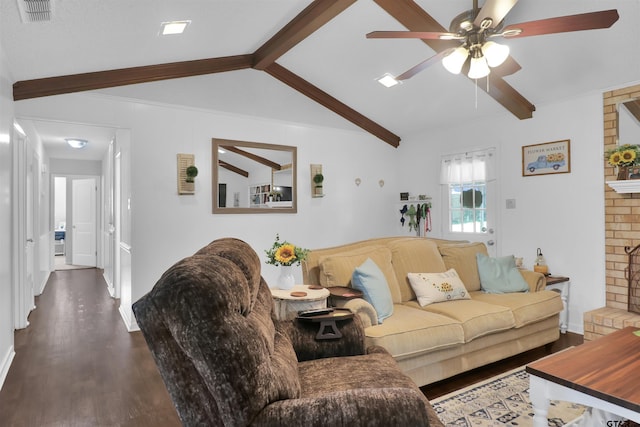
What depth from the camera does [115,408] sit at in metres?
2.50

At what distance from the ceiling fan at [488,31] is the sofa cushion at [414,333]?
175 centimetres

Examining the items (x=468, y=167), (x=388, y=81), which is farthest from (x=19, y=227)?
(x=468, y=167)

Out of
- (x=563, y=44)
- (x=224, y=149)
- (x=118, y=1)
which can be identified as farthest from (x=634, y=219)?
(x=118, y=1)

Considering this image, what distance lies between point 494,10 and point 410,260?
1.98 metres

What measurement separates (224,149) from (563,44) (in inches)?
141

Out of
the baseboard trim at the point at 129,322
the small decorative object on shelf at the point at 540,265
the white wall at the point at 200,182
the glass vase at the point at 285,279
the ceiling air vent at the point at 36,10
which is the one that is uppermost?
the ceiling air vent at the point at 36,10

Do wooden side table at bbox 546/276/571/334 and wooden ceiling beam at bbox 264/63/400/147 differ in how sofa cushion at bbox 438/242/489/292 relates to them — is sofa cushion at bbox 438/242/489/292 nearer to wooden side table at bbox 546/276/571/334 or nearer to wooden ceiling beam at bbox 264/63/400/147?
wooden side table at bbox 546/276/571/334

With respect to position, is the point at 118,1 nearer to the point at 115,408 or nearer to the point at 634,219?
the point at 115,408

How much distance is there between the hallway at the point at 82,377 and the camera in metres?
2.39

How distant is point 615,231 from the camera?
148 inches

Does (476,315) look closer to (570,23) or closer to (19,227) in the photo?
(570,23)

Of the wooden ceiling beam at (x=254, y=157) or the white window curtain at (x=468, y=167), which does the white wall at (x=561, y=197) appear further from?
the wooden ceiling beam at (x=254, y=157)

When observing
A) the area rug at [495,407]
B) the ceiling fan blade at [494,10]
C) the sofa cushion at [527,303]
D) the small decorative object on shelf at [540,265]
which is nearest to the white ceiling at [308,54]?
the ceiling fan blade at [494,10]

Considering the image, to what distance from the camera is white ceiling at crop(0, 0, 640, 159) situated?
279 cm
